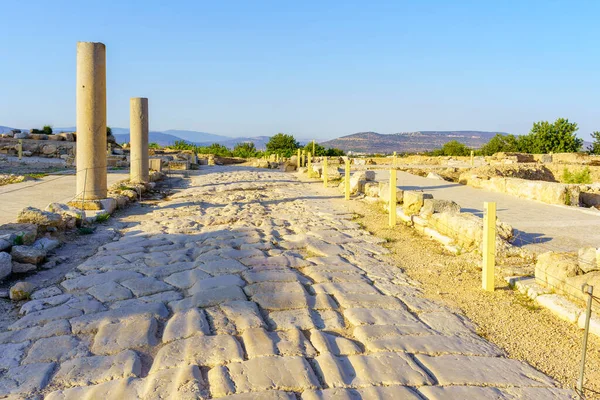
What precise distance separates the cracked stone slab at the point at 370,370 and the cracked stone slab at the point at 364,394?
0.25 feet

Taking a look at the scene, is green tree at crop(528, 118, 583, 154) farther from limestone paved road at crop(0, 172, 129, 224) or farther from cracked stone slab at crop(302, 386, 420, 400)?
cracked stone slab at crop(302, 386, 420, 400)

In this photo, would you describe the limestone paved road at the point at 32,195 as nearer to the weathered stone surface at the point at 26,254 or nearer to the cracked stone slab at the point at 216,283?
the weathered stone surface at the point at 26,254

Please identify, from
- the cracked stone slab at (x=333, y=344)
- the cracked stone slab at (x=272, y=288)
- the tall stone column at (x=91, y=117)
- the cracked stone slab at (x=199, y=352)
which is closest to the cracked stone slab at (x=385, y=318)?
the cracked stone slab at (x=333, y=344)

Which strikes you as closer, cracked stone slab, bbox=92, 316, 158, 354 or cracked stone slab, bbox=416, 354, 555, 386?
cracked stone slab, bbox=416, 354, 555, 386

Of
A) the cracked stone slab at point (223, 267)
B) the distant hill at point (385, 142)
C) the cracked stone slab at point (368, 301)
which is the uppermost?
the distant hill at point (385, 142)

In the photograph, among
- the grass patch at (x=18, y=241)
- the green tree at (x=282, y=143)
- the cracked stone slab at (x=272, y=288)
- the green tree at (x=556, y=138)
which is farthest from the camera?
the green tree at (x=282, y=143)

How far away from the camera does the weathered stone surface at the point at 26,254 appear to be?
236 inches

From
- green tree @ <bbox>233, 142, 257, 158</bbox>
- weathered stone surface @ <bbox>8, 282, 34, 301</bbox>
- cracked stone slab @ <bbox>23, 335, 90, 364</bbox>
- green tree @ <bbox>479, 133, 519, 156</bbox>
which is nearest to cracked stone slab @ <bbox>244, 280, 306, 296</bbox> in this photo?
cracked stone slab @ <bbox>23, 335, 90, 364</bbox>

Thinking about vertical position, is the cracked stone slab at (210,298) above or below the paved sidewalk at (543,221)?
below

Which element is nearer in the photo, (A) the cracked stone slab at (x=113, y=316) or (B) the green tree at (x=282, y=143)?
(A) the cracked stone slab at (x=113, y=316)

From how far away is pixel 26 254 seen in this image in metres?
6.04

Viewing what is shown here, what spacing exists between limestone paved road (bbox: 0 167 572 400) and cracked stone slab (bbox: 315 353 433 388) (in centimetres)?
1

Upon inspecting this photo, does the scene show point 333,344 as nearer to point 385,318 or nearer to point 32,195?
point 385,318

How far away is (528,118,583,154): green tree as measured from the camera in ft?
131
